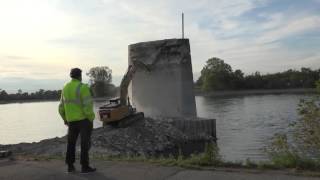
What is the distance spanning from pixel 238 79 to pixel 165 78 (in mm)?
101628

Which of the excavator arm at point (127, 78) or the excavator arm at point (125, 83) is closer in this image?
the excavator arm at point (125, 83)

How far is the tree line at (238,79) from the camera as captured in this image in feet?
434

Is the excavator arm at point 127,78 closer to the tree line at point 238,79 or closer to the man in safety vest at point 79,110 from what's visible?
the man in safety vest at point 79,110

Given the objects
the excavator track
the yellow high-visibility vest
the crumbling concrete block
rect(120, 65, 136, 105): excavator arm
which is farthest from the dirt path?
the crumbling concrete block

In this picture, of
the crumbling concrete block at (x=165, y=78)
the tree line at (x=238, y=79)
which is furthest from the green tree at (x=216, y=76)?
the crumbling concrete block at (x=165, y=78)

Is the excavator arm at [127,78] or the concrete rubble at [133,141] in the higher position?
the excavator arm at [127,78]

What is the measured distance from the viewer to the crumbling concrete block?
40.8 meters

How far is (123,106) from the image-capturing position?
33.2 m

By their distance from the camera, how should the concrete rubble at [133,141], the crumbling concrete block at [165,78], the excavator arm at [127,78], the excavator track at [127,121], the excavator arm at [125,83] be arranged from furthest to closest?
the crumbling concrete block at [165,78], the excavator arm at [127,78], the excavator arm at [125,83], the excavator track at [127,121], the concrete rubble at [133,141]

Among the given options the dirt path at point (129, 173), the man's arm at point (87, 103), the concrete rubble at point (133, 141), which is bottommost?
the concrete rubble at point (133, 141)

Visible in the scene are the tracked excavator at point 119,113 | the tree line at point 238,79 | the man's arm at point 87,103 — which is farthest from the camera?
the tree line at point 238,79

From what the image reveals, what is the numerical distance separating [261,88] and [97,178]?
13843 centimetres

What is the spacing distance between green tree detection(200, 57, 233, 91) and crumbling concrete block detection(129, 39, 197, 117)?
91.0 m

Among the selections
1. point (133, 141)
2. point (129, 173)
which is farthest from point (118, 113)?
point (129, 173)
